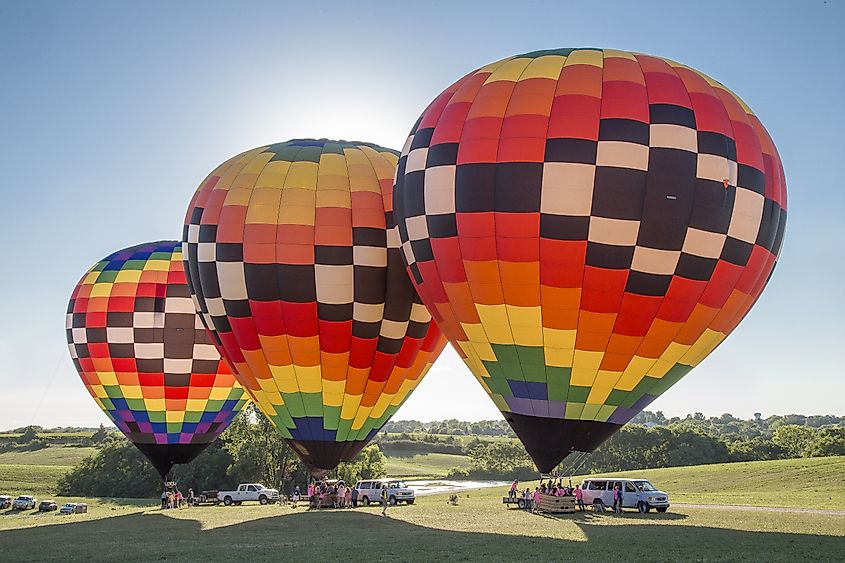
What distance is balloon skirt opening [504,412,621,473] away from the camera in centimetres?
1461

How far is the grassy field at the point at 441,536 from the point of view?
11.9m

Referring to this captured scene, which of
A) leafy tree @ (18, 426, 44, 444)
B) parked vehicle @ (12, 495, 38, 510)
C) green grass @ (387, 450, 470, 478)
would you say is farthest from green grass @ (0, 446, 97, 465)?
parked vehicle @ (12, 495, 38, 510)

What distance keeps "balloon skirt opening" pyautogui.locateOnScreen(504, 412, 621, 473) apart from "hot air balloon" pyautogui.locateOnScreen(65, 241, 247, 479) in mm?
11386

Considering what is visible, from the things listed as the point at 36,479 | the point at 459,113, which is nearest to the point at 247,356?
the point at 459,113

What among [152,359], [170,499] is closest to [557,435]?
[152,359]

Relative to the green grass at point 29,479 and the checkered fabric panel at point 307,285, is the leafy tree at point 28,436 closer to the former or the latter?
the green grass at point 29,479

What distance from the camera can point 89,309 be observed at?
23750 millimetres

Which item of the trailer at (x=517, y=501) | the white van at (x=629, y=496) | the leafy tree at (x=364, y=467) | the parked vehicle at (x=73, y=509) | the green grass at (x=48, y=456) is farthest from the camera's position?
the green grass at (x=48, y=456)

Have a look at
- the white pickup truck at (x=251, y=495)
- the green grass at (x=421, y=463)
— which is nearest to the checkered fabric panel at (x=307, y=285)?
the white pickup truck at (x=251, y=495)

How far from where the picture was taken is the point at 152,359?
23.2 meters

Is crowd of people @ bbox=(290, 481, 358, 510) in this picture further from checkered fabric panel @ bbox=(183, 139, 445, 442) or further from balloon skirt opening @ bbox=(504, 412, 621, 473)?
balloon skirt opening @ bbox=(504, 412, 621, 473)

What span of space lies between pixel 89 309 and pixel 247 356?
766cm

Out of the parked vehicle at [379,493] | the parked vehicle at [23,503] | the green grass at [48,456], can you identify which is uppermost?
the green grass at [48,456]

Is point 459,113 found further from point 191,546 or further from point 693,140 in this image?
point 191,546
